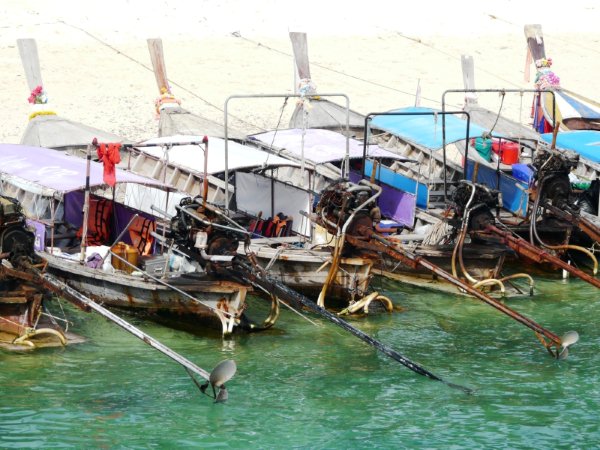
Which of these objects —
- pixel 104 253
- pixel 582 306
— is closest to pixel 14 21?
pixel 104 253

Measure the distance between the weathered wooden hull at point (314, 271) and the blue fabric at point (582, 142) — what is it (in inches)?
336

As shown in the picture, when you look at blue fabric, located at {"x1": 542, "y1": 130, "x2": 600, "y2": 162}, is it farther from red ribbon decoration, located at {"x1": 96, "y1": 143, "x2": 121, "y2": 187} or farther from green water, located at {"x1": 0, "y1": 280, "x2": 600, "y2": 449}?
red ribbon decoration, located at {"x1": 96, "y1": 143, "x2": 121, "y2": 187}

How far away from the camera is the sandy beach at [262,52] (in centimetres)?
3488

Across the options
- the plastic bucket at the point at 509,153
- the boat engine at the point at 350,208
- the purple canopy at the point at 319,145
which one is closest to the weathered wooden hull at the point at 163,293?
the boat engine at the point at 350,208

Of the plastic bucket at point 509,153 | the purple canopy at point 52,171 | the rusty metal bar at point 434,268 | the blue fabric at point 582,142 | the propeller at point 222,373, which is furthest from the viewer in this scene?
the plastic bucket at point 509,153

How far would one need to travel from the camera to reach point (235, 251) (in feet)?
58.4

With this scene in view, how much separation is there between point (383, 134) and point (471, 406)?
12.7 meters

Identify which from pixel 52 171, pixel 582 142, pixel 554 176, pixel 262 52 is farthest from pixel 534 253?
pixel 262 52

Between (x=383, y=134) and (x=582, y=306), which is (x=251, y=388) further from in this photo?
(x=383, y=134)

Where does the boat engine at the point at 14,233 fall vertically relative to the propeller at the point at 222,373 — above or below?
above

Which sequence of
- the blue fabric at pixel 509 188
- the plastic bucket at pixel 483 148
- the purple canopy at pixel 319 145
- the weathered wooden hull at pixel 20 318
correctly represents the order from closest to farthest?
1. the weathered wooden hull at pixel 20 318
2. the purple canopy at pixel 319 145
3. the blue fabric at pixel 509 188
4. the plastic bucket at pixel 483 148

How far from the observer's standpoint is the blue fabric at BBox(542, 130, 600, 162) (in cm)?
2584

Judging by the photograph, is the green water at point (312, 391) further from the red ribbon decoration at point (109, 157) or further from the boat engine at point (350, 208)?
the red ribbon decoration at point (109, 157)

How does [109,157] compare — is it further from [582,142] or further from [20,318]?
[582,142]
